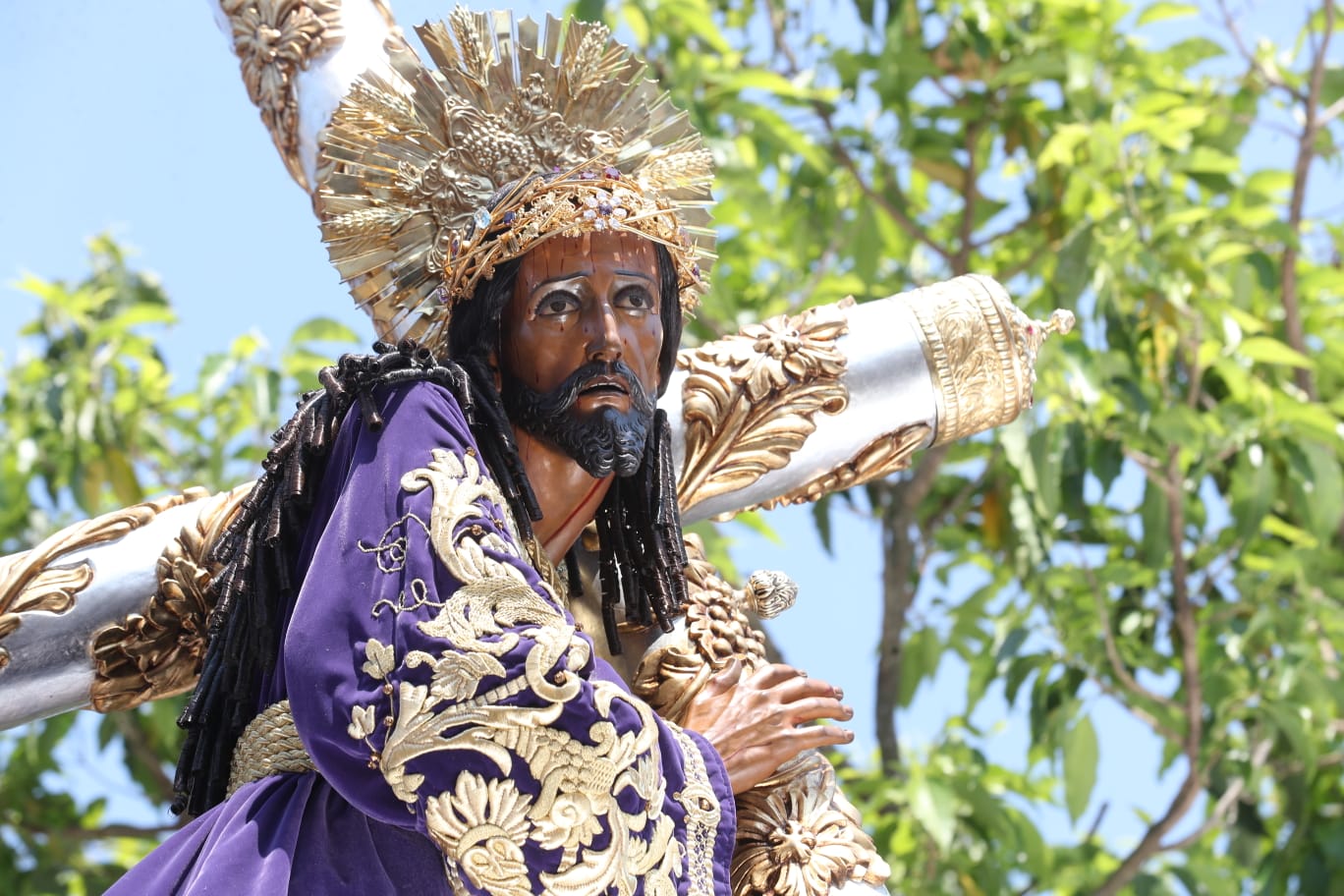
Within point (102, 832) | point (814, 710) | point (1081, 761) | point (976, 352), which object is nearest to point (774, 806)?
point (814, 710)

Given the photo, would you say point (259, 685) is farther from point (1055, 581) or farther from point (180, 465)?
point (180, 465)

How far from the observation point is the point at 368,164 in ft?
11.6

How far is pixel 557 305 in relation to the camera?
3.42m

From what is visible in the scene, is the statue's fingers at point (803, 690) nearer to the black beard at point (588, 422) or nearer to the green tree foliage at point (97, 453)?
the black beard at point (588, 422)

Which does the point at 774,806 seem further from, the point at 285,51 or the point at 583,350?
the point at 285,51

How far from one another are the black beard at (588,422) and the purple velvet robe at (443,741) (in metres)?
0.26

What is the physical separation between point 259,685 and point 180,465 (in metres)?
3.89

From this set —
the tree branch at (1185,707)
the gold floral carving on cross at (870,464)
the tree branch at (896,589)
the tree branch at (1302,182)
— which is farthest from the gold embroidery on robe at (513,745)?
the tree branch at (1302,182)

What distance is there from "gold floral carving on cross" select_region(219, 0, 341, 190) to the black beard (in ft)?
2.91

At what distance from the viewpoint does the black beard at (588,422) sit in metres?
3.36

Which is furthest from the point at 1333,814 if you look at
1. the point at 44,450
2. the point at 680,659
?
the point at 44,450

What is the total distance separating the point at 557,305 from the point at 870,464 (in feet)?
2.92

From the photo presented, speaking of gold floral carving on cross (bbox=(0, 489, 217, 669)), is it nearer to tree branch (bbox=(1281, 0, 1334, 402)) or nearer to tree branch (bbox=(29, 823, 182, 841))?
tree branch (bbox=(29, 823, 182, 841))

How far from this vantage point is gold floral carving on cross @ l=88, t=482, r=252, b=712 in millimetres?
3527
